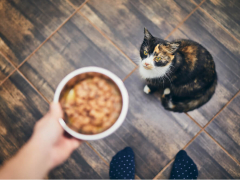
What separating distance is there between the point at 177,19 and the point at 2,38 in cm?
128

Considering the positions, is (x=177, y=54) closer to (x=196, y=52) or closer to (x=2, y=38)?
(x=196, y=52)

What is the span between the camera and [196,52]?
2.77 feet

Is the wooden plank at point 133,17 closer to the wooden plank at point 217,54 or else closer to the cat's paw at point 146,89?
the wooden plank at point 217,54

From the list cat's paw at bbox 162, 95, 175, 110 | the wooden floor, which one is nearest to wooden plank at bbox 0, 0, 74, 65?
the wooden floor

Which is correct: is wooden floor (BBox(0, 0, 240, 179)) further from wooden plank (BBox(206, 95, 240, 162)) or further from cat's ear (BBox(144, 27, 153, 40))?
cat's ear (BBox(144, 27, 153, 40))

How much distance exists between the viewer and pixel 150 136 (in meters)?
1.10

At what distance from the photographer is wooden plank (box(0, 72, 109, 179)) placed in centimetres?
108

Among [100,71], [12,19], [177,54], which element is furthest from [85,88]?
[12,19]

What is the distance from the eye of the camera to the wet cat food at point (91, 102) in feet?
1.74

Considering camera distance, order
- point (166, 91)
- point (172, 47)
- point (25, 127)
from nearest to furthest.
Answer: point (172, 47) < point (166, 91) < point (25, 127)

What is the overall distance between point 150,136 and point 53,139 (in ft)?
2.26

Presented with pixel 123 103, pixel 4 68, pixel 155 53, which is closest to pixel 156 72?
pixel 155 53

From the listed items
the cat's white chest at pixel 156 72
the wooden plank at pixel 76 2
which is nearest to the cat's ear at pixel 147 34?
the cat's white chest at pixel 156 72

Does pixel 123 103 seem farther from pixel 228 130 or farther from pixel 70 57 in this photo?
pixel 228 130
